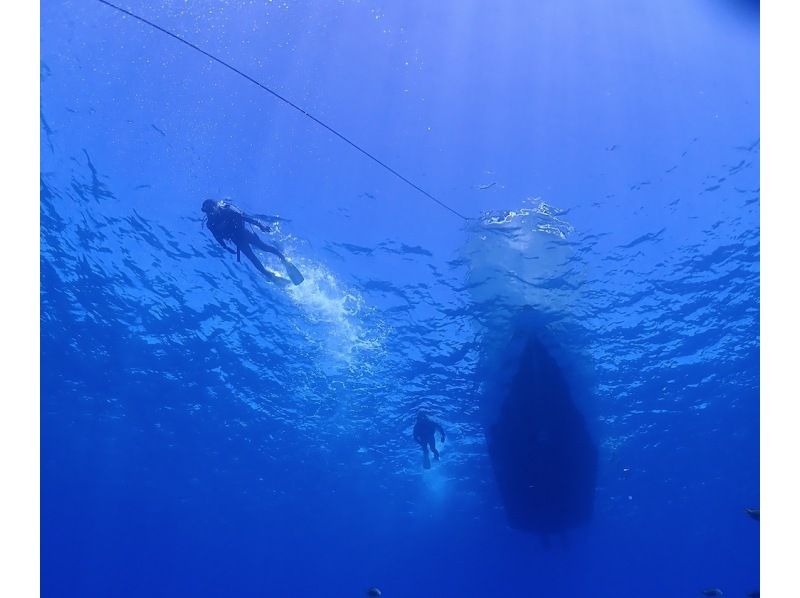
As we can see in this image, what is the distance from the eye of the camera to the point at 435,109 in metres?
10.6

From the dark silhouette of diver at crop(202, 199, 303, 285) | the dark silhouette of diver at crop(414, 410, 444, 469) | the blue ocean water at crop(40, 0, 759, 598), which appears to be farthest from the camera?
the dark silhouette of diver at crop(414, 410, 444, 469)

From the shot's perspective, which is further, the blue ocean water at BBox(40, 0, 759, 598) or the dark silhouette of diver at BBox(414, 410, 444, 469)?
the dark silhouette of diver at BBox(414, 410, 444, 469)

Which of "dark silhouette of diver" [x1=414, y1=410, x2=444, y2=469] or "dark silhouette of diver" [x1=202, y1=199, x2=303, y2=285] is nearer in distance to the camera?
"dark silhouette of diver" [x1=202, y1=199, x2=303, y2=285]

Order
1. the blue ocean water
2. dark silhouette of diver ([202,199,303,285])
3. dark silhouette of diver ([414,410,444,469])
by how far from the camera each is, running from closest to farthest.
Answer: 1. the blue ocean water
2. dark silhouette of diver ([202,199,303,285])
3. dark silhouette of diver ([414,410,444,469])

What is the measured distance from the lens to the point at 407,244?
1421 centimetres

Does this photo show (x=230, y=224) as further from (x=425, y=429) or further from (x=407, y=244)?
(x=425, y=429)

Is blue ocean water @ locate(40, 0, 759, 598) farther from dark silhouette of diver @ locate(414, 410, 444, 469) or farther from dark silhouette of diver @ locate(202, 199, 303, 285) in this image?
dark silhouette of diver @ locate(202, 199, 303, 285)

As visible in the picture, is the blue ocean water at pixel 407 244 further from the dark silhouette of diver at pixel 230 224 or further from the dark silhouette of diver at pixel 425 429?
the dark silhouette of diver at pixel 230 224

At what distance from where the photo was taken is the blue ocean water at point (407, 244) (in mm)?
9859

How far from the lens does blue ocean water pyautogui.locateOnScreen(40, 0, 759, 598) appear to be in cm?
986

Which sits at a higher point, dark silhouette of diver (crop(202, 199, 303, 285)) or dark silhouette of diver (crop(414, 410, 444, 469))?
dark silhouette of diver (crop(202, 199, 303, 285))

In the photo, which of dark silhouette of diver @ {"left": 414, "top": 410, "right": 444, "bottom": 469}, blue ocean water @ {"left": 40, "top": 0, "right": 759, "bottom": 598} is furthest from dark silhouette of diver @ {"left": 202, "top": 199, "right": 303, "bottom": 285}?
dark silhouette of diver @ {"left": 414, "top": 410, "right": 444, "bottom": 469}

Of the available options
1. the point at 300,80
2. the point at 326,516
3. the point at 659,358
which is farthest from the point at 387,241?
the point at 326,516

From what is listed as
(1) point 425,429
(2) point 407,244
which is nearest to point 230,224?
(2) point 407,244
